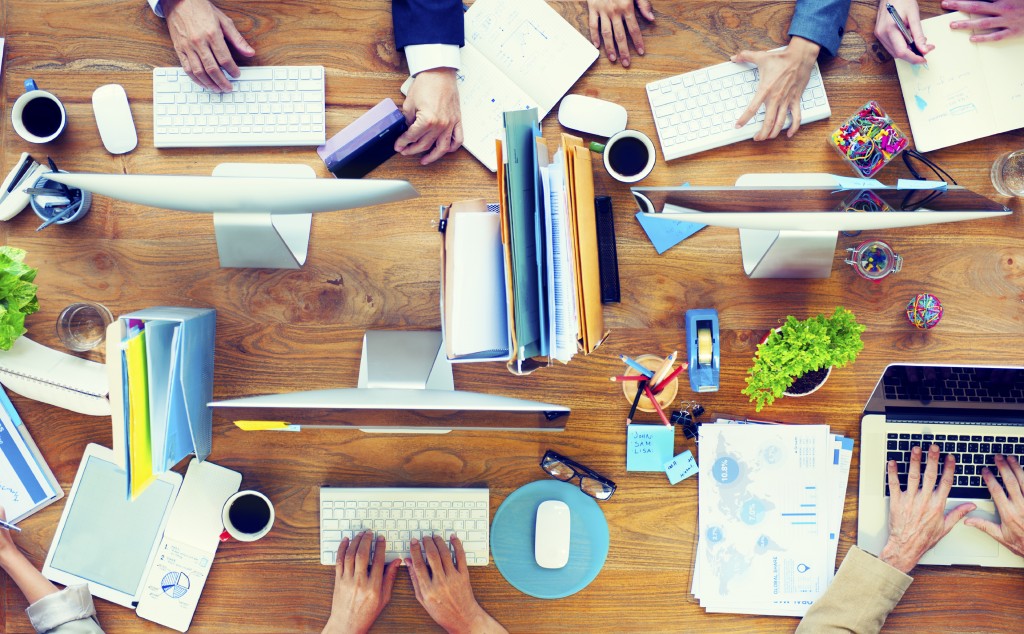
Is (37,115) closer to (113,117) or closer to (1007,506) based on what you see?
(113,117)

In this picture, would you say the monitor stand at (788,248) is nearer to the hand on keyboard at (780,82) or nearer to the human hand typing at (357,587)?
the hand on keyboard at (780,82)

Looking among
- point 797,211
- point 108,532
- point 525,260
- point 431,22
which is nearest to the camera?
point 525,260

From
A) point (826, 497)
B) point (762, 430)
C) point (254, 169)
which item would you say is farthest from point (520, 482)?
point (254, 169)

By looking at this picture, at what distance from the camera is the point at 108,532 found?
1406mm

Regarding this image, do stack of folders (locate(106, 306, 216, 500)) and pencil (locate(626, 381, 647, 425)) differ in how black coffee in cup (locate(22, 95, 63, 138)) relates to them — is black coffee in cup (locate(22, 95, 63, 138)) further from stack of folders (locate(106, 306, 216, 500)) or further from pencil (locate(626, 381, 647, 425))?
pencil (locate(626, 381, 647, 425))

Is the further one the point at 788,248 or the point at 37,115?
the point at 37,115

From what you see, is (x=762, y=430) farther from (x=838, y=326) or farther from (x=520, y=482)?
(x=520, y=482)

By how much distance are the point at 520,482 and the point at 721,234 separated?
679mm

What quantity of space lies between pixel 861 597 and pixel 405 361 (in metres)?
1.05

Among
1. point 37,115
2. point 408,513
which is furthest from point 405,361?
point 37,115

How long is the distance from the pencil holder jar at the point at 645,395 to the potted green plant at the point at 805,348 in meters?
0.17

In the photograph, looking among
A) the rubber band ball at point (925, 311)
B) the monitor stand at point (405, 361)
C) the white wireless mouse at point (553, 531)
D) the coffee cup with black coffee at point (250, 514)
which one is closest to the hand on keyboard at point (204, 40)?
the monitor stand at point (405, 361)

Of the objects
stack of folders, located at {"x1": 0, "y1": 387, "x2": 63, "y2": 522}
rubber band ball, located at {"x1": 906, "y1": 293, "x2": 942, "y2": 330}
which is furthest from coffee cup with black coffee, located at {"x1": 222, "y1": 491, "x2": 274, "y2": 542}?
rubber band ball, located at {"x1": 906, "y1": 293, "x2": 942, "y2": 330}

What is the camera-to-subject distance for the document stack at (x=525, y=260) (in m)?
1.02
